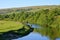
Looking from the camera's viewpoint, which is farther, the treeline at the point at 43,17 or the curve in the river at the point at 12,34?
the treeline at the point at 43,17

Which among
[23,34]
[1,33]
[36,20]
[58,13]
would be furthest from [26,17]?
[1,33]

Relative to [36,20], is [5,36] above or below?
above

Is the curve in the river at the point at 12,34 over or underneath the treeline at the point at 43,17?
over

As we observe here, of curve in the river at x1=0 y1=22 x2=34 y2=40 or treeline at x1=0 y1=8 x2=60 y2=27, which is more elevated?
curve in the river at x1=0 y1=22 x2=34 y2=40

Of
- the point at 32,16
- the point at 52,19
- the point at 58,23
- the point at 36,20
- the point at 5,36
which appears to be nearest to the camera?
the point at 5,36

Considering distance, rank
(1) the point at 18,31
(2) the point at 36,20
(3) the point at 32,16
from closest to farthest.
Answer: (1) the point at 18,31, (2) the point at 36,20, (3) the point at 32,16

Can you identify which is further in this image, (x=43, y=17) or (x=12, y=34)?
(x=43, y=17)

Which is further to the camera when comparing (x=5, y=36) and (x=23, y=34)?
(x=23, y=34)

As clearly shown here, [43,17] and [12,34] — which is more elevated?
[12,34]

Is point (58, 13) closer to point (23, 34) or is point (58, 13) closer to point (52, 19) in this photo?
point (52, 19)

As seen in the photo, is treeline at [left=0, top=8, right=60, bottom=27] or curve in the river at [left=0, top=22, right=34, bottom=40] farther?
treeline at [left=0, top=8, right=60, bottom=27]
